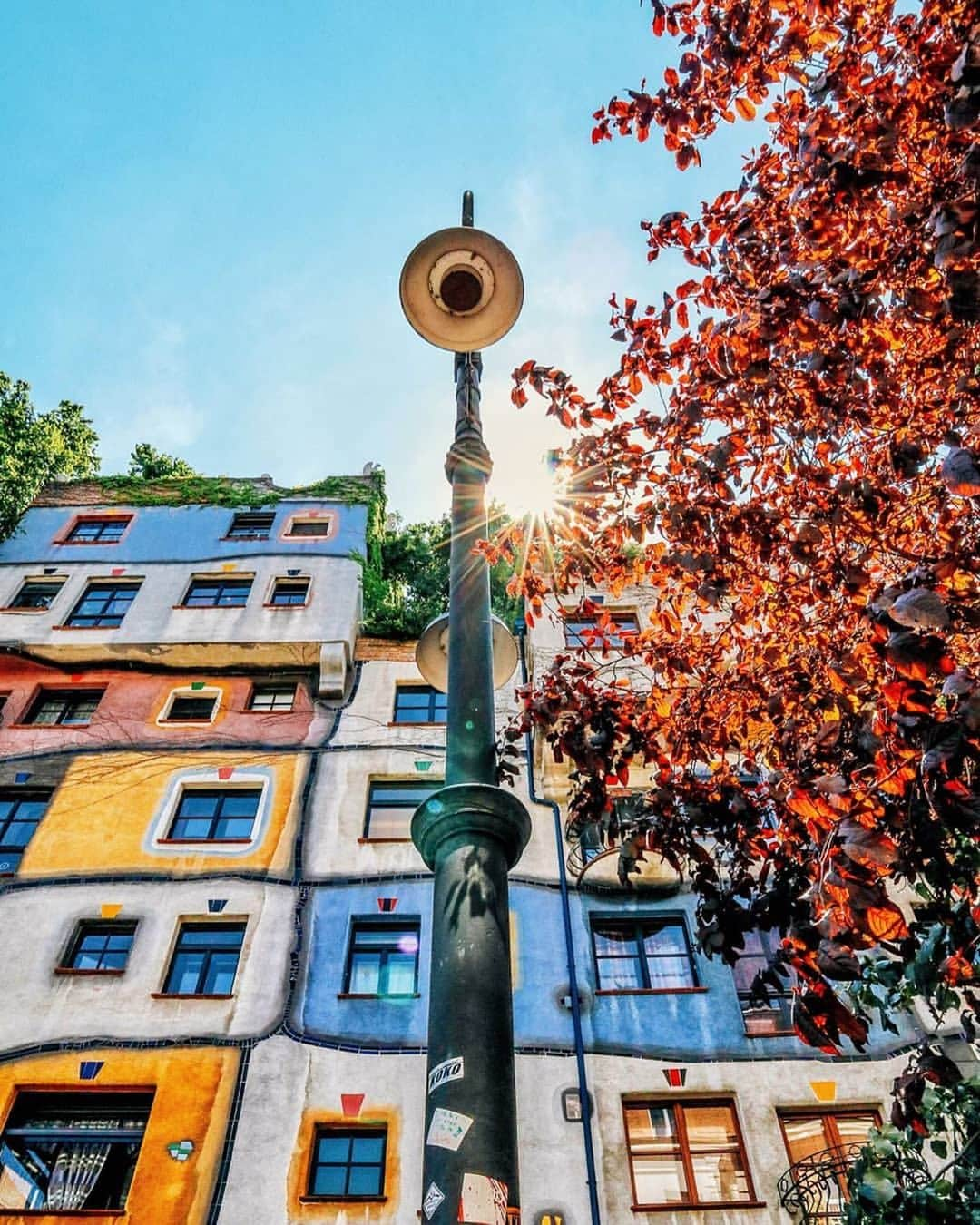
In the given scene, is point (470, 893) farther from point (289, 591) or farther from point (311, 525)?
point (311, 525)

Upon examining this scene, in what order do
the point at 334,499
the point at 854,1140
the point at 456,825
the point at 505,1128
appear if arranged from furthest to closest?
the point at 334,499 → the point at 854,1140 → the point at 456,825 → the point at 505,1128

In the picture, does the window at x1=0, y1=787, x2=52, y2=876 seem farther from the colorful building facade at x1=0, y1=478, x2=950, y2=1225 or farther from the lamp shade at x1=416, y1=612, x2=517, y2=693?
the lamp shade at x1=416, y1=612, x2=517, y2=693

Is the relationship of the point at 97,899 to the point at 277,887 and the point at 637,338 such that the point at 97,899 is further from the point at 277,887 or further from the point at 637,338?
the point at 637,338

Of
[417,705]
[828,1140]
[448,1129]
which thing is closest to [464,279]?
[448,1129]

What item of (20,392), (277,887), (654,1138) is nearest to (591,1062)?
(654,1138)

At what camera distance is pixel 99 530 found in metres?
23.0

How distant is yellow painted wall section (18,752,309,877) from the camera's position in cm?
1467

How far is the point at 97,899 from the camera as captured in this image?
14094 mm

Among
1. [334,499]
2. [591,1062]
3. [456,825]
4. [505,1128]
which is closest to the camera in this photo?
[505,1128]

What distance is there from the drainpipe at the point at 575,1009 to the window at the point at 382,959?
2.37 m

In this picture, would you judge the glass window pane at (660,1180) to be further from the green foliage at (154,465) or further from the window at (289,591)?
the green foliage at (154,465)

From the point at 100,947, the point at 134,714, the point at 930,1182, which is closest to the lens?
the point at 930,1182

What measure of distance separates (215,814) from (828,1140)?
36.0 feet

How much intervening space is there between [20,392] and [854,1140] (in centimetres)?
2858
